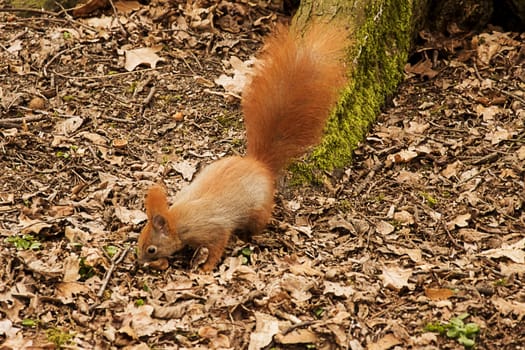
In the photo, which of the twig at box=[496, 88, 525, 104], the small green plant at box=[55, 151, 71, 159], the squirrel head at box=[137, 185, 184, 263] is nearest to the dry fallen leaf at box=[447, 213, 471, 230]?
the twig at box=[496, 88, 525, 104]

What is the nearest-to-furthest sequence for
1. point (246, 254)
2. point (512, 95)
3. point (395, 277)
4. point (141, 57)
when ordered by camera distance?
point (395, 277)
point (246, 254)
point (512, 95)
point (141, 57)

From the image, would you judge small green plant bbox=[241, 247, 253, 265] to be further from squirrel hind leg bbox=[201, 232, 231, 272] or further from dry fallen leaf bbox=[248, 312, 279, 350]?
dry fallen leaf bbox=[248, 312, 279, 350]

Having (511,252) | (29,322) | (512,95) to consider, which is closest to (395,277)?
(511,252)

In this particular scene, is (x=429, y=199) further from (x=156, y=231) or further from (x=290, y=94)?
(x=156, y=231)

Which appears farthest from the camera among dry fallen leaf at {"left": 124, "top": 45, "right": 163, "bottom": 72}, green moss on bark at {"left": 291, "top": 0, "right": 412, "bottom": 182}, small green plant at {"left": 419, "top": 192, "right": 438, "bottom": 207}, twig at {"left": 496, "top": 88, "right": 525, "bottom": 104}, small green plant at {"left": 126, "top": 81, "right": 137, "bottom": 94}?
dry fallen leaf at {"left": 124, "top": 45, "right": 163, "bottom": 72}

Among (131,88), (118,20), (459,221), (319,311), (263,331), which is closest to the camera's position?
(263,331)

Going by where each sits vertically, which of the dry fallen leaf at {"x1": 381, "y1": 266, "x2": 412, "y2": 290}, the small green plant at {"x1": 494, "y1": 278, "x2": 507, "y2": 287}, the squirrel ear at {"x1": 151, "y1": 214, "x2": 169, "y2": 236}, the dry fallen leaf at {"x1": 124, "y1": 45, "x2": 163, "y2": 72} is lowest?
the dry fallen leaf at {"x1": 381, "y1": 266, "x2": 412, "y2": 290}

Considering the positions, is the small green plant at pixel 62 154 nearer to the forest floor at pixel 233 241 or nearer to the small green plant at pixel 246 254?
the forest floor at pixel 233 241

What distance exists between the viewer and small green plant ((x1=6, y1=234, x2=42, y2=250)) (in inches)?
184

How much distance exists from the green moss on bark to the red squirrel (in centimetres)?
37

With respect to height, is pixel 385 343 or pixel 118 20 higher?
pixel 118 20

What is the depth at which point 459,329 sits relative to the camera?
3947mm

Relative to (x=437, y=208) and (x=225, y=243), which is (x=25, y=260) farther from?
(x=437, y=208)

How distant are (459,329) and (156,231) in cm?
192
